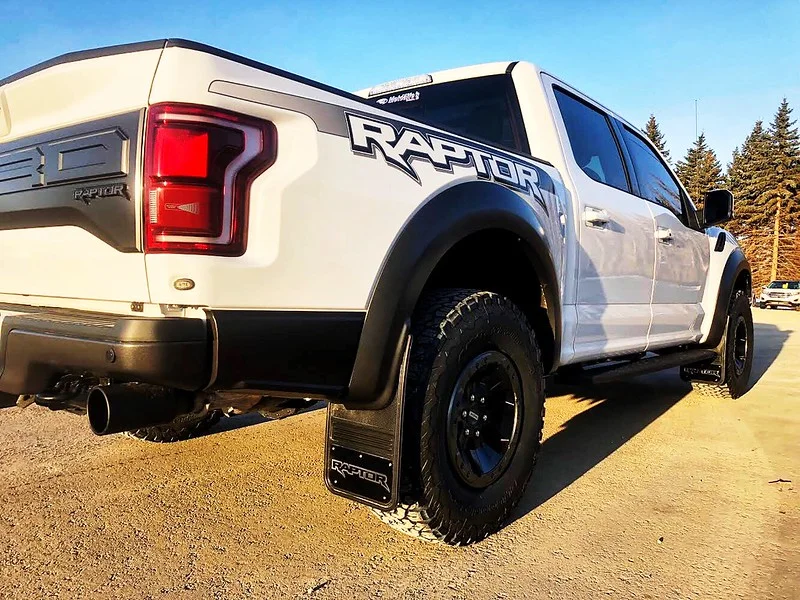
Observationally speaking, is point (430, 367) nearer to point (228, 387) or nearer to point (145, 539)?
point (228, 387)

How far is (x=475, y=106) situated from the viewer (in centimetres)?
335

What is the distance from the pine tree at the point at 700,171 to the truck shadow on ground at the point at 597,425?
51.6 metres

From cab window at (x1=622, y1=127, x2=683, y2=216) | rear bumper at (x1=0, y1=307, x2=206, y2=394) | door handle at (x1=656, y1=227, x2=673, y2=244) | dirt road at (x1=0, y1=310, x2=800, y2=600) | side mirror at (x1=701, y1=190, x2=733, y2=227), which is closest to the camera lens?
rear bumper at (x1=0, y1=307, x2=206, y2=394)

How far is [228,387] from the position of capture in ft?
5.47

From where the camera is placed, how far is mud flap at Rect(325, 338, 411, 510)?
1.93 m

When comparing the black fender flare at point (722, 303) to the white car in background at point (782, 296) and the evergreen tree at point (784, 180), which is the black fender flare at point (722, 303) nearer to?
the white car in background at point (782, 296)

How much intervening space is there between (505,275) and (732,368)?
11.3 ft

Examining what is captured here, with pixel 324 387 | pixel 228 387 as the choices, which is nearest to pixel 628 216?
pixel 324 387

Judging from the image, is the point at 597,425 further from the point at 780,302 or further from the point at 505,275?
the point at 780,302

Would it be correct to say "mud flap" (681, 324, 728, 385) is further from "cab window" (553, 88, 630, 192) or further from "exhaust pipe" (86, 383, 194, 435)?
"exhaust pipe" (86, 383, 194, 435)

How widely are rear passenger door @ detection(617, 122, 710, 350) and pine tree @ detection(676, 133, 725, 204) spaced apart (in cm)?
5239

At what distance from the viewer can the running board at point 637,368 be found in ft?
10.4

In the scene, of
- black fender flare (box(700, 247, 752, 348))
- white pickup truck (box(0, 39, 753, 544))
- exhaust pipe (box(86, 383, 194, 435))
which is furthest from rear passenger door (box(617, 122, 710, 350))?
exhaust pipe (box(86, 383, 194, 435))

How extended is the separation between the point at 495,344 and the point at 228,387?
1110 millimetres
